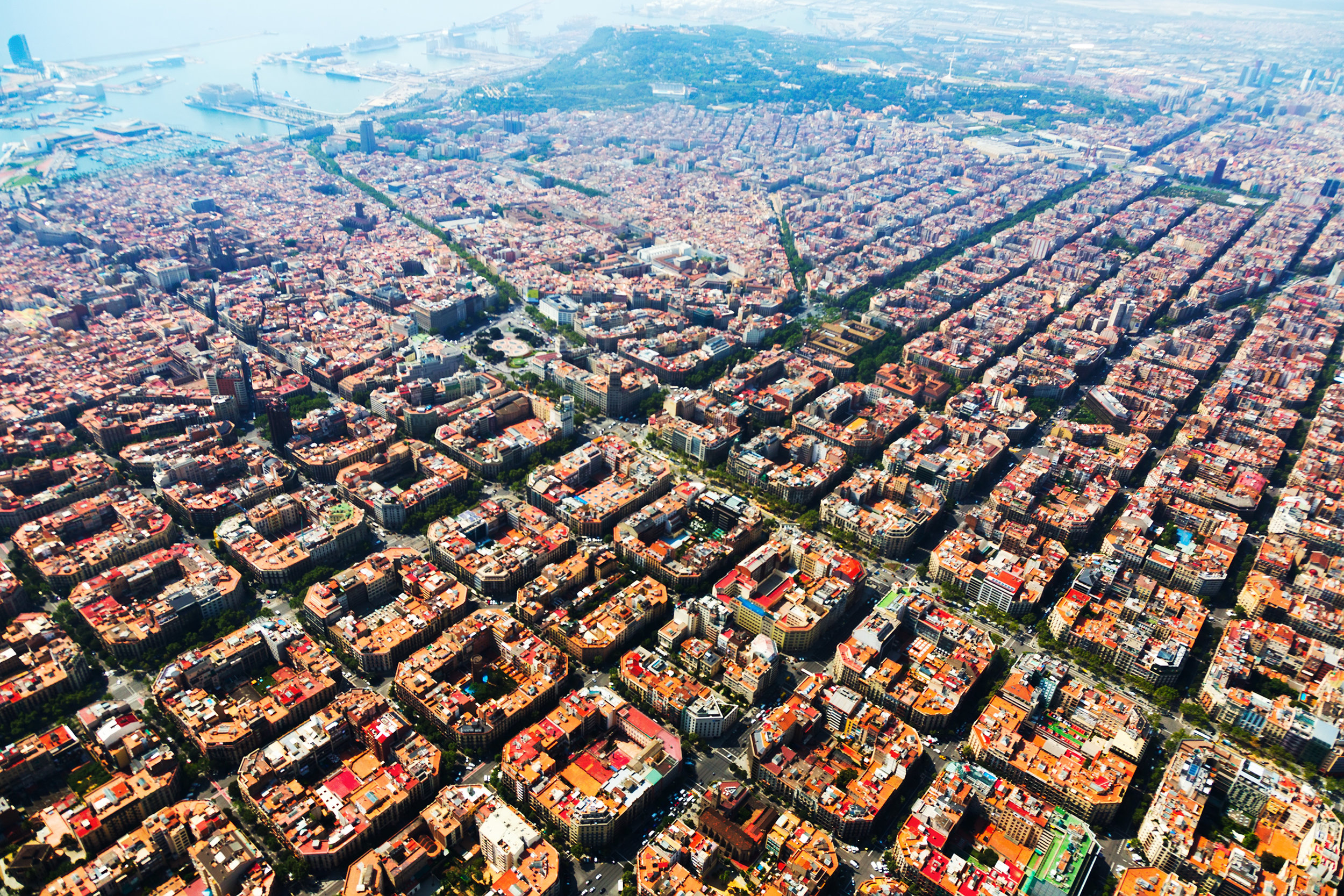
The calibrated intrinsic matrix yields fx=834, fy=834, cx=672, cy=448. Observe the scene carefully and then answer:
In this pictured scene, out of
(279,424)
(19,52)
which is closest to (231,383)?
(279,424)

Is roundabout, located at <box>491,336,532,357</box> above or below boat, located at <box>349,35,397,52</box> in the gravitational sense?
below

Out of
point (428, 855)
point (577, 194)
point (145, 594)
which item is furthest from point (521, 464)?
point (577, 194)

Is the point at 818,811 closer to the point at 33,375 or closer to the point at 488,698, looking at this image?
the point at 488,698

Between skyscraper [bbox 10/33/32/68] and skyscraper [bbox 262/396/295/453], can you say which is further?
skyscraper [bbox 10/33/32/68]

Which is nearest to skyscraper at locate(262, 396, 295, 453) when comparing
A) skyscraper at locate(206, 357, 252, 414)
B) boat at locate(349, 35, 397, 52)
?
skyscraper at locate(206, 357, 252, 414)

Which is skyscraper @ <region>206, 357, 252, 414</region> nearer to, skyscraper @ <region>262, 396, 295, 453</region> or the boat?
skyscraper @ <region>262, 396, 295, 453</region>

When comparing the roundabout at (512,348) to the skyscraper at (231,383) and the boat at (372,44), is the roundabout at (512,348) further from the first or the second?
the boat at (372,44)

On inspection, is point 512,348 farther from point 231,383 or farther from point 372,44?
point 372,44

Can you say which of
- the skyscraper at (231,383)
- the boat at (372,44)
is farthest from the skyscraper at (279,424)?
the boat at (372,44)
